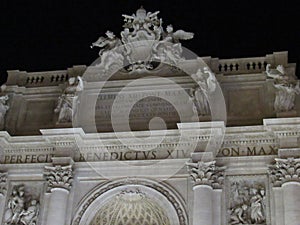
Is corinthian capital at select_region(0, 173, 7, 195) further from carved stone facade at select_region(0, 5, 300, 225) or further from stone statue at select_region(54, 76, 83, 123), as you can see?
stone statue at select_region(54, 76, 83, 123)

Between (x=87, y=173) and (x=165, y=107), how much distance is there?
3313 mm

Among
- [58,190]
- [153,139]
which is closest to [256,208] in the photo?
[153,139]

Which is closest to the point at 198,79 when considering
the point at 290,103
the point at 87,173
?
the point at 290,103

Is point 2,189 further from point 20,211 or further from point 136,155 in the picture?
point 136,155

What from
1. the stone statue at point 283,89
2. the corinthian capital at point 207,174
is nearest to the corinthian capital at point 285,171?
the corinthian capital at point 207,174

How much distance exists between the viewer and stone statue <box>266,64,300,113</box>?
22.3m

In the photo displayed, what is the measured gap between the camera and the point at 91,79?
81.1ft

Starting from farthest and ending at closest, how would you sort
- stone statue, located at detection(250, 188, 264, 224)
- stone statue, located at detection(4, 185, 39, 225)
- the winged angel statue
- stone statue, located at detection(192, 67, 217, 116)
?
the winged angel statue, stone statue, located at detection(192, 67, 217, 116), stone statue, located at detection(4, 185, 39, 225), stone statue, located at detection(250, 188, 264, 224)

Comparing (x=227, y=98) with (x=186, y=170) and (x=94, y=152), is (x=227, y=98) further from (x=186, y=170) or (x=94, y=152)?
(x=94, y=152)

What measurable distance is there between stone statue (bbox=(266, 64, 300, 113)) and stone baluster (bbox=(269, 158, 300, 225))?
186 cm

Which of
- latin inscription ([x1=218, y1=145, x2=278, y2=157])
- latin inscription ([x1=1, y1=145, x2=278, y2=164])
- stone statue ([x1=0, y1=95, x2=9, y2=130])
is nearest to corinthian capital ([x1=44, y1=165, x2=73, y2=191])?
latin inscription ([x1=1, y1=145, x2=278, y2=164])

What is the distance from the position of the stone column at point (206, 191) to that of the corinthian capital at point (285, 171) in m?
1.59

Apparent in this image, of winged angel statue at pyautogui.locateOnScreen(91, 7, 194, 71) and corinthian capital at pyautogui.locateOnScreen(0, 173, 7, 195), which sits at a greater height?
winged angel statue at pyautogui.locateOnScreen(91, 7, 194, 71)

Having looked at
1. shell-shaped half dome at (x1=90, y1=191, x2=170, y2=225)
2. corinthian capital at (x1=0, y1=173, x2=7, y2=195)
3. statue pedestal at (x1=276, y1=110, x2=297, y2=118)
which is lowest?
shell-shaped half dome at (x1=90, y1=191, x2=170, y2=225)
